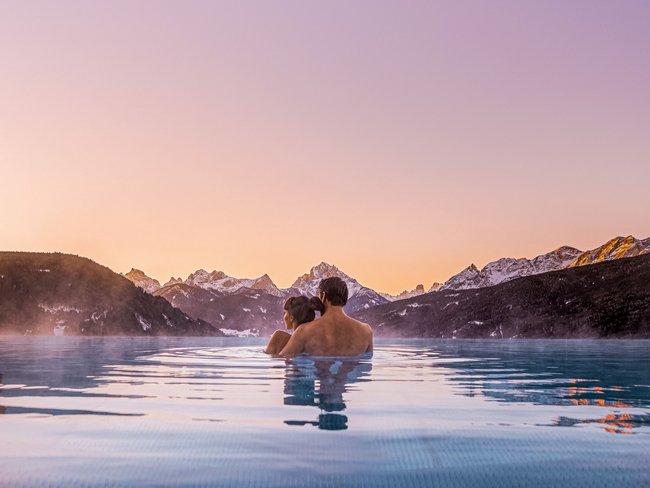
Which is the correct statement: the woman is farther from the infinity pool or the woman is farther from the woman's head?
the infinity pool

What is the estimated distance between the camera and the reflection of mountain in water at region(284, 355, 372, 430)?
28.2 feet

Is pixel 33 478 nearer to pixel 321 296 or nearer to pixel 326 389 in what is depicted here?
pixel 326 389

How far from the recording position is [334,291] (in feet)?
65.5

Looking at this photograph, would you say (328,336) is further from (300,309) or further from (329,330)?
(300,309)

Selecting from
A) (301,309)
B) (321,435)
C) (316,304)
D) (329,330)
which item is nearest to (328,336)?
(329,330)

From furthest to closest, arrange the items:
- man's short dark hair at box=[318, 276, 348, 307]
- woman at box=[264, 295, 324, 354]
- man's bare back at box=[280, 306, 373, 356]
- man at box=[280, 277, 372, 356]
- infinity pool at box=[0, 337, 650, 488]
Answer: woman at box=[264, 295, 324, 354] < man's bare back at box=[280, 306, 373, 356] < man at box=[280, 277, 372, 356] < man's short dark hair at box=[318, 276, 348, 307] < infinity pool at box=[0, 337, 650, 488]

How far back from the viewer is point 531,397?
11.8m

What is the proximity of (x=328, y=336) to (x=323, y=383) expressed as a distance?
22.8ft

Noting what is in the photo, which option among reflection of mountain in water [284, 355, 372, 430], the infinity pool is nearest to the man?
reflection of mountain in water [284, 355, 372, 430]

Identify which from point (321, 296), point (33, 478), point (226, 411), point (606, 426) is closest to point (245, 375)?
point (321, 296)

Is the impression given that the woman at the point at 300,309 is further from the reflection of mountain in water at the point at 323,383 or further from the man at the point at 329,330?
the reflection of mountain in water at the point at 323,383

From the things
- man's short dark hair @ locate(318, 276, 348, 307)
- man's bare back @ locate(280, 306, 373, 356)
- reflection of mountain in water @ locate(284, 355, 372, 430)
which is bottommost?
reflection of mountain in water @ locate(284, 355, 372, 430)

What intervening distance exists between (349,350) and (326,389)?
9.47m

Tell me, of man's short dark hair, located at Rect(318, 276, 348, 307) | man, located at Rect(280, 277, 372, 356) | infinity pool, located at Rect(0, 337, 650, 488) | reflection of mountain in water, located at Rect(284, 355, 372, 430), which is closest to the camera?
infinity pool, located at Rect(0, 337, 650, 488)
